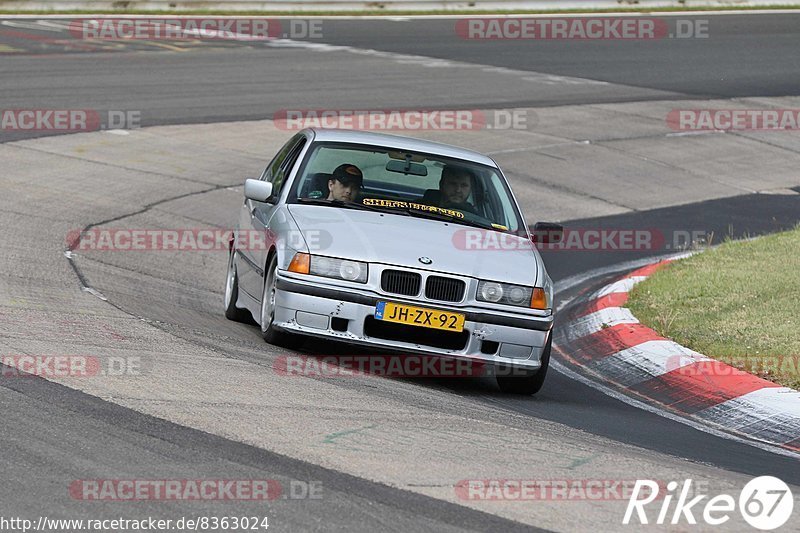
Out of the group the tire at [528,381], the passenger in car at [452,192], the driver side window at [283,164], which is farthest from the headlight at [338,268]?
the driver side window at [283,164]

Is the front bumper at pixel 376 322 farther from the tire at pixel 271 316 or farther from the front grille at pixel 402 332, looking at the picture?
the tire at pixel 271 316

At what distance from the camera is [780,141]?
20.7m

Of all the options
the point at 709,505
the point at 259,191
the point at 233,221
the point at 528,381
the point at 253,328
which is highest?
the point at 259,191

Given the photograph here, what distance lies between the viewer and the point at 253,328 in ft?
31.6

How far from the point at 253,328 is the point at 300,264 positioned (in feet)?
5.43

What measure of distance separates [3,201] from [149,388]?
6910 millimetres

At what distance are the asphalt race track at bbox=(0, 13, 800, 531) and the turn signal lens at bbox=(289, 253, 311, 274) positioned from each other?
527 mm

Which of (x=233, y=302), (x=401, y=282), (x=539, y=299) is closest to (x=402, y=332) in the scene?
(x=401, y=282)

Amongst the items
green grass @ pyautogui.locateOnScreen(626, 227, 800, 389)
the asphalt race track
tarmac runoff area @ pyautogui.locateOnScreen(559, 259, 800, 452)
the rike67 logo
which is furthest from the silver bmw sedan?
the rike67 logo

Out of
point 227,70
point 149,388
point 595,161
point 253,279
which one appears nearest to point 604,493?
point 149,388

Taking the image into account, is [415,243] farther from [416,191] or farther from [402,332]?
[416,191]

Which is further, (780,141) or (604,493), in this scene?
(780,141)

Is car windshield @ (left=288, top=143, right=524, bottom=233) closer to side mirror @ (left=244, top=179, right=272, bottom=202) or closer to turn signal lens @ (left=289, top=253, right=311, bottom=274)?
side mirror @ (left=244, top=179, right=272, bottom=202)

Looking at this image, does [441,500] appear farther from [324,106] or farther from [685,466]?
[324,106]
